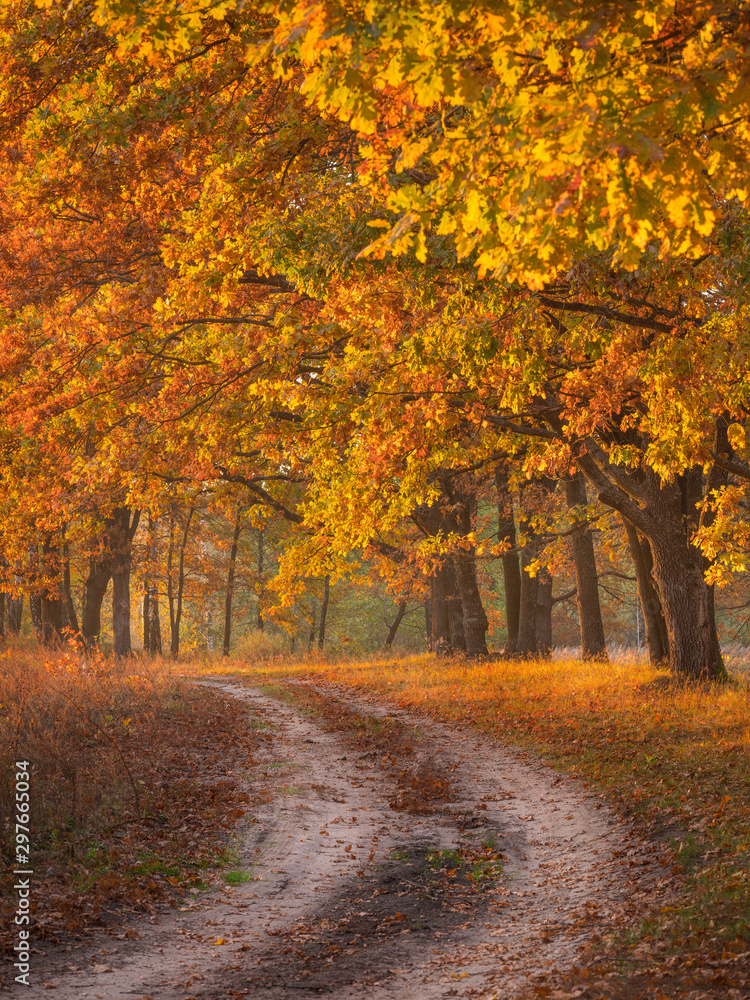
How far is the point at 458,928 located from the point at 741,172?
19.0ft

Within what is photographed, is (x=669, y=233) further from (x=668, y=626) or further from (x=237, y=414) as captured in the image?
(x=668, y=626)

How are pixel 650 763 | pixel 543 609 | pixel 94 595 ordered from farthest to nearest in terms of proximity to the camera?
pixel 94 595 < pixel 543 609 < pixel 650 763

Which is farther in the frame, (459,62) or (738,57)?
(459,62)

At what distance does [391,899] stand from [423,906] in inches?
11.9

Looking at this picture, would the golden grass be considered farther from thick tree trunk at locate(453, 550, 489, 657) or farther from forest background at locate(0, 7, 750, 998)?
thick tree trunk at locate(453, 550, 489, 657)

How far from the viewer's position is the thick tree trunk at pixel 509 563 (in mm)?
23453

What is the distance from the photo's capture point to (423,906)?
22.4ft

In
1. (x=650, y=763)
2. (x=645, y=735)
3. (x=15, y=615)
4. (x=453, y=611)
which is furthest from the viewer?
(x=15, y=615)

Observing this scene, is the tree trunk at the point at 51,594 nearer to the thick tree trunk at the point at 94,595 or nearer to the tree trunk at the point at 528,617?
the thick tree trunk at the point at 94,595

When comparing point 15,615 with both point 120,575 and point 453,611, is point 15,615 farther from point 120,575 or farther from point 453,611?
point 453,611

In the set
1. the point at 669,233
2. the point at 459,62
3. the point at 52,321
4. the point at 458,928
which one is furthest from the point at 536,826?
the point at 52,321

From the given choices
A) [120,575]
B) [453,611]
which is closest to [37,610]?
[120,575]

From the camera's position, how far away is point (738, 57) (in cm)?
362

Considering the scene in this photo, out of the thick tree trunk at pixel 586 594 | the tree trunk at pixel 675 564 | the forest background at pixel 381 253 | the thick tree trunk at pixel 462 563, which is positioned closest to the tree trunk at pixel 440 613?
the thick tree trunk at pixel 462 563
